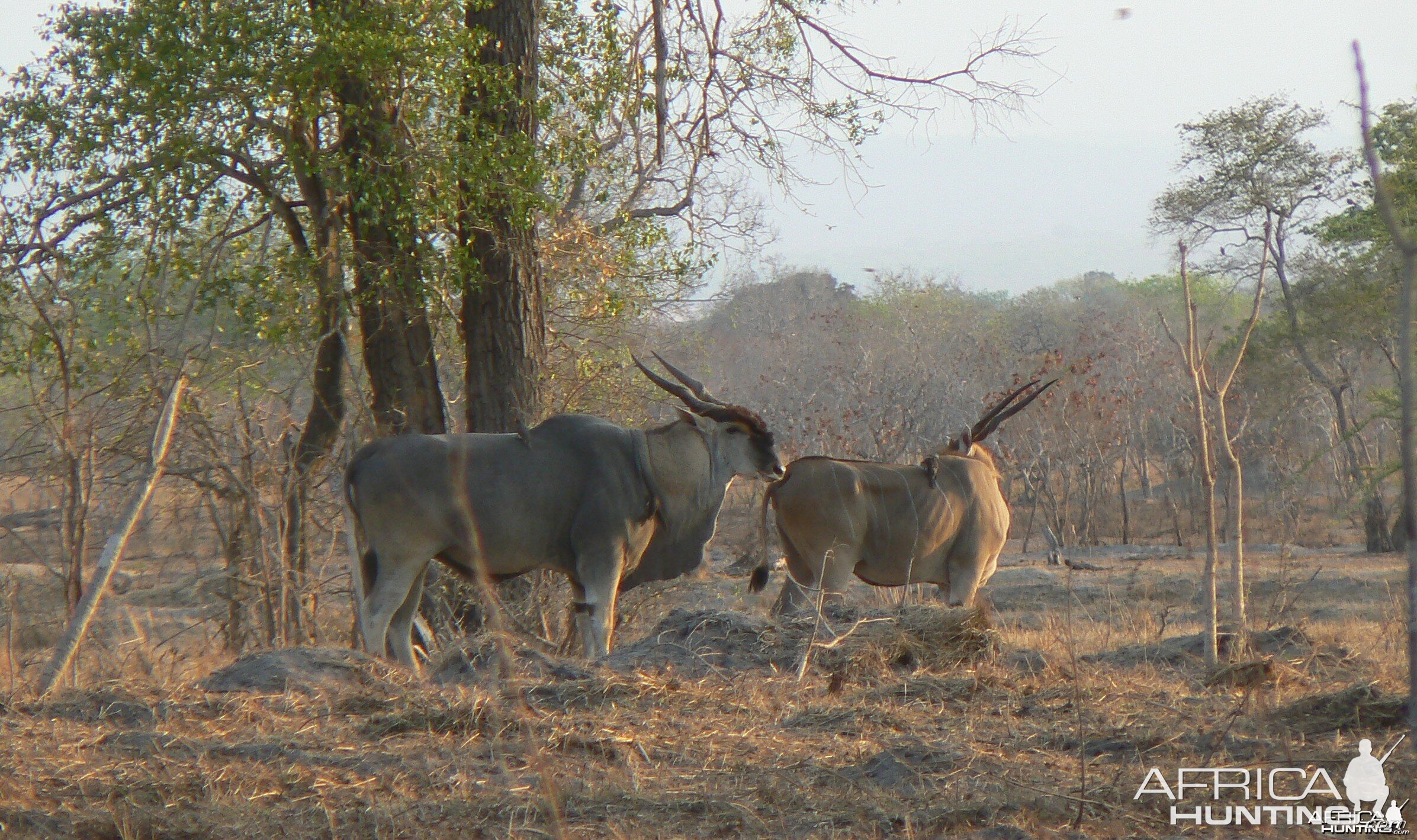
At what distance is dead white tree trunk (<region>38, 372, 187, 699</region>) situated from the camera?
4.88 m

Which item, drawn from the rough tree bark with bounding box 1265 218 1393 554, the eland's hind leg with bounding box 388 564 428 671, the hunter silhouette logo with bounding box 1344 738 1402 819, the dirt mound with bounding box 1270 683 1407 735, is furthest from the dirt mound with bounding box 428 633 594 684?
the rough tree bark with bounding box 1265 218 1393 554

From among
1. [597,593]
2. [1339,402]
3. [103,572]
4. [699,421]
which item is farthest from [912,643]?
[1339,402]

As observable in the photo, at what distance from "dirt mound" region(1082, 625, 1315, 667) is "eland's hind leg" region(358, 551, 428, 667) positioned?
3071 mm

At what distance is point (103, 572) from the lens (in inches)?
193

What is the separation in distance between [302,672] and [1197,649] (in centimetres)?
383

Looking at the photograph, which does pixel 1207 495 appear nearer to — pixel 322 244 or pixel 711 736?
pixel 711 736

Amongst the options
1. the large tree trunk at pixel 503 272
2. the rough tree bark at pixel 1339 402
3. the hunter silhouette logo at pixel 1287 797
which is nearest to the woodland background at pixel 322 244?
the large tree trunk at pixel 503 272

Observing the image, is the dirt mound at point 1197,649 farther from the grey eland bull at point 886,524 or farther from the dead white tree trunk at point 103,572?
the dead white tree trunk at point 103,572

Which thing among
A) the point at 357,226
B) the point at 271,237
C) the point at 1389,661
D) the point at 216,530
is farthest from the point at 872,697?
the point at 271,237

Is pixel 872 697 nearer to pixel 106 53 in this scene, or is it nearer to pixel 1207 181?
pixel 106 53

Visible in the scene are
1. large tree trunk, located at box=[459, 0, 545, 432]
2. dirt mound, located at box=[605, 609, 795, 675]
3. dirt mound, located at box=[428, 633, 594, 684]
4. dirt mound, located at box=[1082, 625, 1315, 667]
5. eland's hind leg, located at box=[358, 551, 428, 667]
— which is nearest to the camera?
dirt mound, located at box=[428, 633, 594, 684]

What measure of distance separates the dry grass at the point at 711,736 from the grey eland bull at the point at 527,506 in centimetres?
72

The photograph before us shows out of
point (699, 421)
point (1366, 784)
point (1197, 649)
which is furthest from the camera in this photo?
point (699, 421)

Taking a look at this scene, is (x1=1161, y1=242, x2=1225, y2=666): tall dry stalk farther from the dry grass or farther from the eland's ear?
the eland's ear
